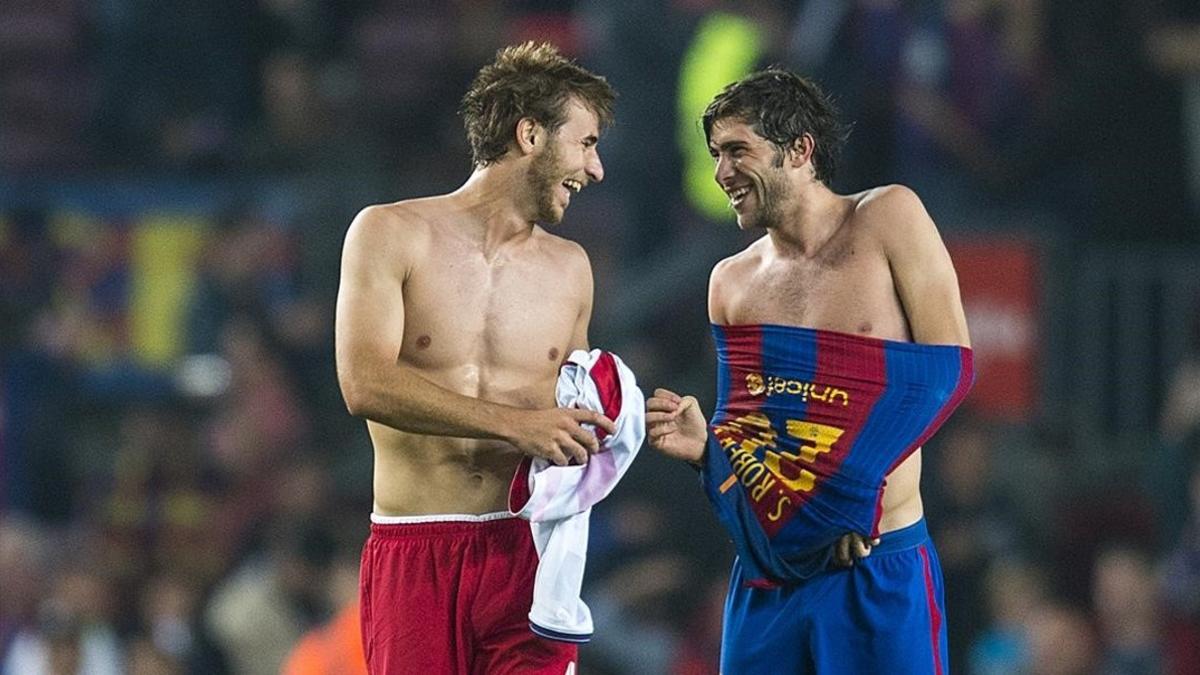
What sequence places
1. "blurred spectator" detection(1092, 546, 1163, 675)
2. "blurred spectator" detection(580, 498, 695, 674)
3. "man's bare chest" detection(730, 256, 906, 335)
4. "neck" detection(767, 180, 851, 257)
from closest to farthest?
"man's bare chest" detection(730, 256, 906, 335)
"neck" detection(767, 180, 851, 257)
"blurred spectator" detection(1092, 546, 1163, 675)
"blurred spectator" detection(580, 498, 695, 674)

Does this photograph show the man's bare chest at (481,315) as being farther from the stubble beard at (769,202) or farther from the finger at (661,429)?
the stubble beard at (769,202)

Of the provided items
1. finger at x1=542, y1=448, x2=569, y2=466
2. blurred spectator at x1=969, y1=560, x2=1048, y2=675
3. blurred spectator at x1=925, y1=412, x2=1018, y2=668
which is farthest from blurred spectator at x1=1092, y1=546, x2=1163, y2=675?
finger at x1=542, y1=448, x2=569, y2=466

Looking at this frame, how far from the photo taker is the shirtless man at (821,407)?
17.7 ft

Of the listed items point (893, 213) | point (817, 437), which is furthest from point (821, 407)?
point (893, 213)

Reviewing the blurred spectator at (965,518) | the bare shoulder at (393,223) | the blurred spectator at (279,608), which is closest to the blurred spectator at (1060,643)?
the blurred spectator at (965,518)

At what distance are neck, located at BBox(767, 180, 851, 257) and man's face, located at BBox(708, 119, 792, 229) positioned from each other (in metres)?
0.03

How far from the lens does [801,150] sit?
552cm

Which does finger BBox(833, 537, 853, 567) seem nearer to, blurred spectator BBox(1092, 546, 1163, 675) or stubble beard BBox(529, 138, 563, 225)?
stubble beard BBox(529, 138, 563, 225)

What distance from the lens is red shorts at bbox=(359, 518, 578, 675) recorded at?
533 centimetres

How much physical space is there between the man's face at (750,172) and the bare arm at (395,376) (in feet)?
2.16

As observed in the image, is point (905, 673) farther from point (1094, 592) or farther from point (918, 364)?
point (1094, 592)

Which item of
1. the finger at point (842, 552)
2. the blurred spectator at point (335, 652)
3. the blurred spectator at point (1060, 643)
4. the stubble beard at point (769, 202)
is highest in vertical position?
the stubble beard at point (769, 202)

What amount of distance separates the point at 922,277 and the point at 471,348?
104 cm

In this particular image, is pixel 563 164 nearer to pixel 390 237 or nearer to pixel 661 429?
pixel 390 237
